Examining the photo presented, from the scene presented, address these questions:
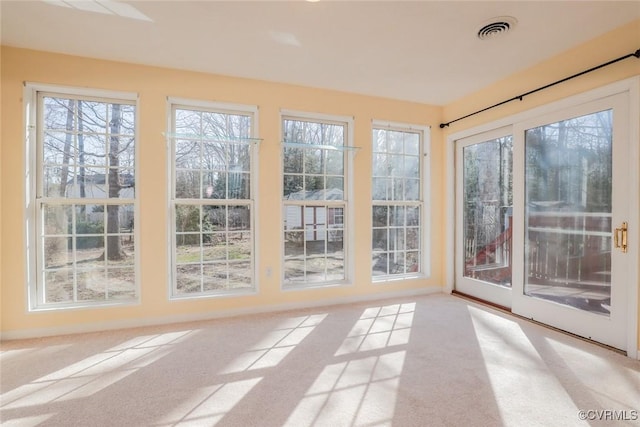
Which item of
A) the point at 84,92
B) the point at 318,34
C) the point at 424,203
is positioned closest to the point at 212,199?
the point at 84,92

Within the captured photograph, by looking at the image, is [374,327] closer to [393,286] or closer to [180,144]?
[393,286]

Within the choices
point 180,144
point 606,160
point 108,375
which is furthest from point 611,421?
point 180,144

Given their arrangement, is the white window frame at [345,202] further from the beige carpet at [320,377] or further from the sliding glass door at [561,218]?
the sliding glass door at [561,218]

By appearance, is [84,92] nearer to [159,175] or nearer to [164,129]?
[164,129]

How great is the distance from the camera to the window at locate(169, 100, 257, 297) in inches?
128

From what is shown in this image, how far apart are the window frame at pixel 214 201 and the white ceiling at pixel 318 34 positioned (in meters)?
0.34

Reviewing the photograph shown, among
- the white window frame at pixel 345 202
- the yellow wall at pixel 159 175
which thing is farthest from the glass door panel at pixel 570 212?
the white window frame at pixel 345 202

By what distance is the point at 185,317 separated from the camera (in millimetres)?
3186

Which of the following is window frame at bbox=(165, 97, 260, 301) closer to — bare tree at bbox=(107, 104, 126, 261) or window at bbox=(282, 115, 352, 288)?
window at bbox=(282, 115, 352, 288)

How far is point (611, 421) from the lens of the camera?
5.41 ft

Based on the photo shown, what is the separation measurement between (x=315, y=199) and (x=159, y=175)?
1.66m

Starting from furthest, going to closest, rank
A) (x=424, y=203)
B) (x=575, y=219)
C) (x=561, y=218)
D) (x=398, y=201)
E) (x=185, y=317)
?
(x=424, y=203), (x=398, y=201), (x=185, y=317), (x=561, y=218), (x=575, y=219)

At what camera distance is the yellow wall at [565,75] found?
7.88ft

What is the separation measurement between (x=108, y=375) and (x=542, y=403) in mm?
2711
